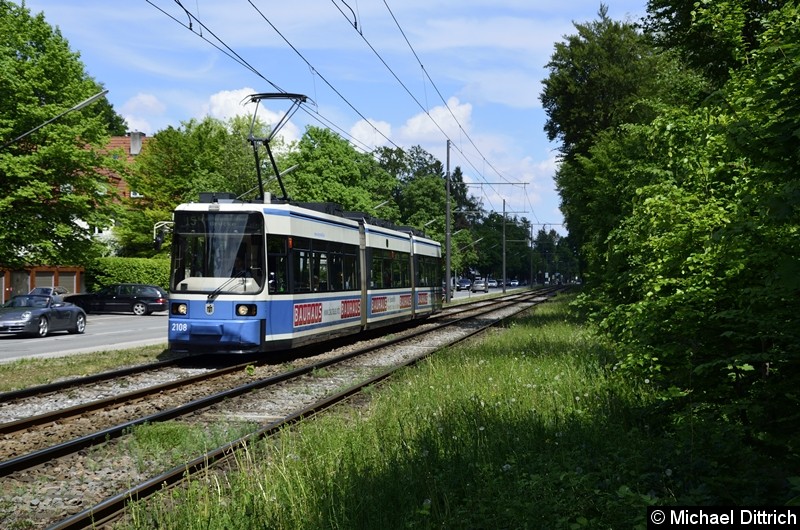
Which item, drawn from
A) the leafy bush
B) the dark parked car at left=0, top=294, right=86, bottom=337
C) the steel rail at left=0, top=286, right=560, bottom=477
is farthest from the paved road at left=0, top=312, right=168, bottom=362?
the leafy bush

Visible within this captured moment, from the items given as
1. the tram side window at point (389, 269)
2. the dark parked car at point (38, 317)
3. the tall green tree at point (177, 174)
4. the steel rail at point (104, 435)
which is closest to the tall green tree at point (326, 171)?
the tall green tree at point (177, 174)

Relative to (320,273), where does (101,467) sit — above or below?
below

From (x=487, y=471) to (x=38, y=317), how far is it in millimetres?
21867

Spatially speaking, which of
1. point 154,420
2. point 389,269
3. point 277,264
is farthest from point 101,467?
point 389,269

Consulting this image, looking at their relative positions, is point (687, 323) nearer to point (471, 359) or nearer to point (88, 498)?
point (88, 498)

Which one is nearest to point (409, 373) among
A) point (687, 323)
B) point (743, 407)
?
point (687, 323)

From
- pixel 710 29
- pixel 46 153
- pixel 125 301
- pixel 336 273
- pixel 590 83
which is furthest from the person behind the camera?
pixel 125 301

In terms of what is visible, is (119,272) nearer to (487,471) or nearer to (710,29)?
(710,29)

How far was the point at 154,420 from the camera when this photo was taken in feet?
33.0

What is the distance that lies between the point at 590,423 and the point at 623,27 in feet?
92.7

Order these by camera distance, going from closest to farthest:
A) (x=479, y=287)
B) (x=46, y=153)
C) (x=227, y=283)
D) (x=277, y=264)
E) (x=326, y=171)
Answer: (x=227, y=283) → (x=277, y=264) → (x=46, y=153) → (x=326, y=171) → (x=479, y=287)

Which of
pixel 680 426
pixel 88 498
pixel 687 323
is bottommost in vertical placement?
pixel 88 498

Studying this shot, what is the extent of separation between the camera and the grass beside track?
5.14m

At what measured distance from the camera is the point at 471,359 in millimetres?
14719
